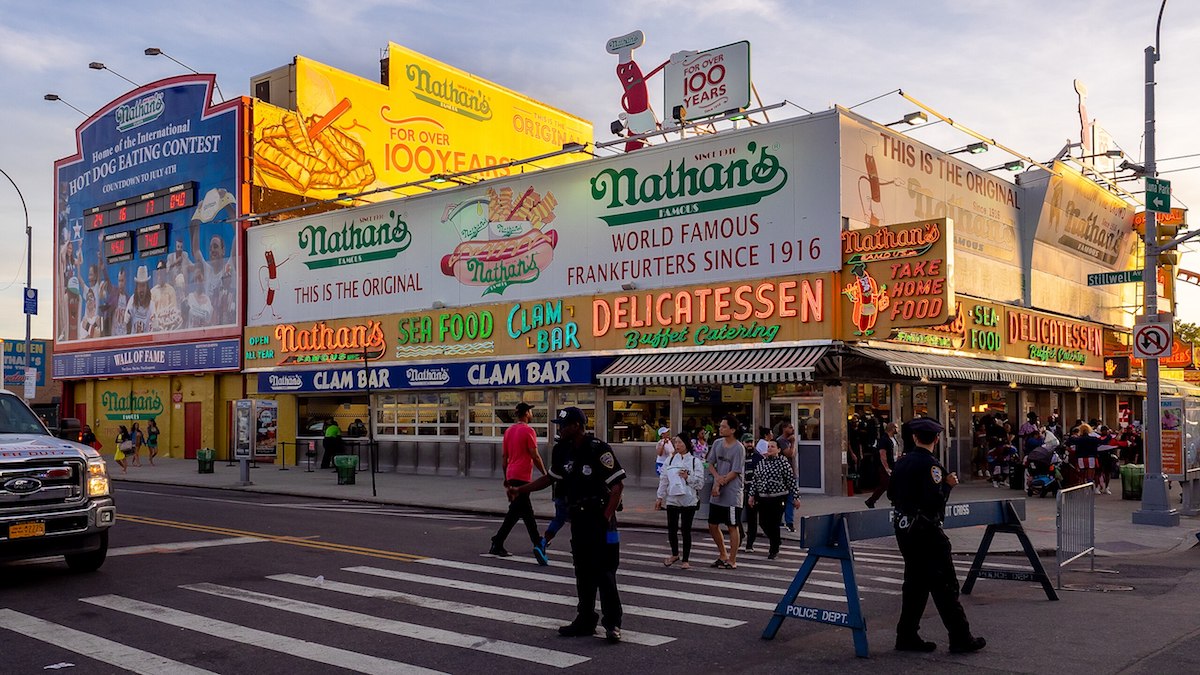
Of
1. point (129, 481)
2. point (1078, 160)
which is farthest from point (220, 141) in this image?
point (1078, 160)

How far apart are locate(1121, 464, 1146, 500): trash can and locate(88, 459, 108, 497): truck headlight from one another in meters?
19.6

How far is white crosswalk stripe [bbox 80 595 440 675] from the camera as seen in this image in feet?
24.4

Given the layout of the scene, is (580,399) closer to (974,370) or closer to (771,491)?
(974,370)

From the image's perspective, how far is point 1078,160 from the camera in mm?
33531

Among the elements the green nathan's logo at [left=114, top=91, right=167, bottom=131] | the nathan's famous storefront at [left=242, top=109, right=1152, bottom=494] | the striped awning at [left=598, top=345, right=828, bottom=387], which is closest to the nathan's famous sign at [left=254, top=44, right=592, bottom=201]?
the nathan's famous storefront at [left=242, top=109, right=1152, bottom=494]

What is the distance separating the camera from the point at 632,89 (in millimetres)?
28516

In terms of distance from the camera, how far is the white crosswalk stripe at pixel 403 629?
7.71m

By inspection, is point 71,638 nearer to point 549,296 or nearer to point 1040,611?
point 1040,611

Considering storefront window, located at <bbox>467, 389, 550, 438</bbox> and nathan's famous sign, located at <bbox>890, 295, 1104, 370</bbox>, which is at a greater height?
nathan's famous sign, located at <bbox>890, 295, 1104, 370</bbox>

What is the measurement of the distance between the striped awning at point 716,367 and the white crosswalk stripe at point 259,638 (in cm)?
1455

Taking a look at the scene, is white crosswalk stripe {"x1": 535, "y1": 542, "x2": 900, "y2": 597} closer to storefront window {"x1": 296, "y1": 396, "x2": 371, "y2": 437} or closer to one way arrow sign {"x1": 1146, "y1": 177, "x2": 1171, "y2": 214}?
one way arrow sign {"x1": 1146, "y1": 177, "x2": 1171, "y2": 214}

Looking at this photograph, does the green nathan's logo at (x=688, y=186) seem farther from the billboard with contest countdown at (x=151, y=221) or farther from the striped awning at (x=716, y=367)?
the billboard with contest countdown at (x=151, y=221)

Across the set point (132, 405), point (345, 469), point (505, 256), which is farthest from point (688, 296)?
point (132, 405)

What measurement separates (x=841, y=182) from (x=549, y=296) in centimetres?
870
